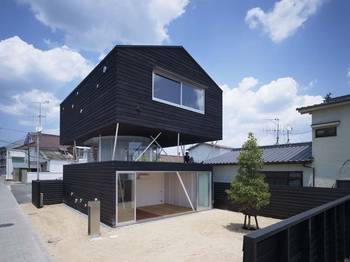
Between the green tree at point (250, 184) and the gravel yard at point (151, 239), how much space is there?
3.40 feet

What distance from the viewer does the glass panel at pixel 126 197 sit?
994 centimetres

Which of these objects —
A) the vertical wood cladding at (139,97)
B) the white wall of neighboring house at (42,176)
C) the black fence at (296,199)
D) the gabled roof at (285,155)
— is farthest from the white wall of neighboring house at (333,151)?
the white wall of neighboring house at (42,176)

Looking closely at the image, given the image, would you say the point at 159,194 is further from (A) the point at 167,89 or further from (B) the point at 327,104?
(B) the point at 327,104

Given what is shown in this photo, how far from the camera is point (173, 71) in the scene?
1249cm

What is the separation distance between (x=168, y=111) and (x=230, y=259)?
24.5 ft

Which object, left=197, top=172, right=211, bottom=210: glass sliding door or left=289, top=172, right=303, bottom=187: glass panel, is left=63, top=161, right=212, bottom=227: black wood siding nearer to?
left=197, top=172, right=211, bottom=210: glass sliding door

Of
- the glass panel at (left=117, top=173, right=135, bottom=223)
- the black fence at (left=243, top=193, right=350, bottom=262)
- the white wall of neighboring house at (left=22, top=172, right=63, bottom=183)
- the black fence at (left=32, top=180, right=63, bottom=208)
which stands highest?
the black fence at (left=243, top=193, right=350, bottom=262)

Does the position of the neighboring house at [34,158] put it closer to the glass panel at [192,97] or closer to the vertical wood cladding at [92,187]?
the vertical wood cladding at [92,187]

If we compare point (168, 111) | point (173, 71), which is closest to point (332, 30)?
point (173, 71)

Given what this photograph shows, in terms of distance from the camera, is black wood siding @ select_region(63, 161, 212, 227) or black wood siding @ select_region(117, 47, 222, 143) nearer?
black wood siding @ select_region(63, 161, 212, 227)

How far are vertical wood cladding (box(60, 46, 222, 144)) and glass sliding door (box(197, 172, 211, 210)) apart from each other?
7.47 feet

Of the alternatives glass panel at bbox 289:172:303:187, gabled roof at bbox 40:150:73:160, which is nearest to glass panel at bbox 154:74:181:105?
glass panel at bbox 289:172:303:187

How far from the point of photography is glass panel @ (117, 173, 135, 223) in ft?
32.6

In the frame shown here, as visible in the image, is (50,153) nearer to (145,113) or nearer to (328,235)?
(145,113)
